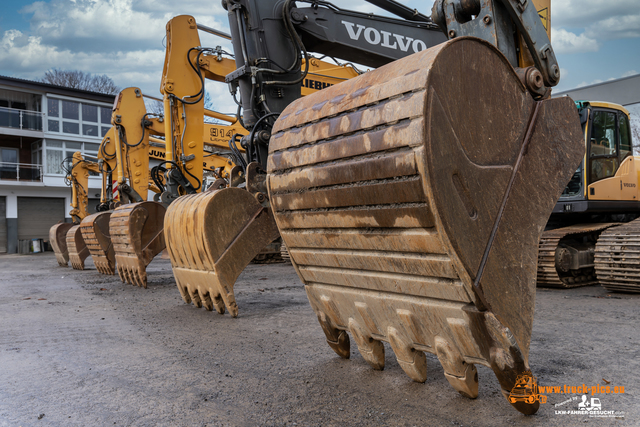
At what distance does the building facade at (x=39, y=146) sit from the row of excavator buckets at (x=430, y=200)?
2867 cm

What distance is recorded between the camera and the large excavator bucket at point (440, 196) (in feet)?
6.41

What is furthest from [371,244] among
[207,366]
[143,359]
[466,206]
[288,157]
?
[143,359]

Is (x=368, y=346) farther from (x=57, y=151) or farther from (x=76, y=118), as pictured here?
(x=76, y=118)

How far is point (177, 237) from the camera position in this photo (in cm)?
535

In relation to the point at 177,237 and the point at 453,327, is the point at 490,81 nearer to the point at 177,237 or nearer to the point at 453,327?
the point at 453,327

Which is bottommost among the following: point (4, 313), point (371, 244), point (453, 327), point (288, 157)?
point (4, 313)

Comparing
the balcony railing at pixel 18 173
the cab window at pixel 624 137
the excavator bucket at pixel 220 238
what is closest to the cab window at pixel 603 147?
the cab window at pixel 624 137

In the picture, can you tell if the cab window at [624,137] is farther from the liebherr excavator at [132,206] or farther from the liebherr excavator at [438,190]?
the liebherr excavator at [132,206]

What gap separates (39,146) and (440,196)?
3309cm

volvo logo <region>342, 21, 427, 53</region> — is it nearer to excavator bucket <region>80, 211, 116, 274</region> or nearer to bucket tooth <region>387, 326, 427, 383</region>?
bucket tooth <region>387, 326, 427, 383</region>

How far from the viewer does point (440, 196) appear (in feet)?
6.25

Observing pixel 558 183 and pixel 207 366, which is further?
pixel 207 366

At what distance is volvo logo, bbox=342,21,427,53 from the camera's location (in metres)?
5.67

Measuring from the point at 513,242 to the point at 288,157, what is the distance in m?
1.15
